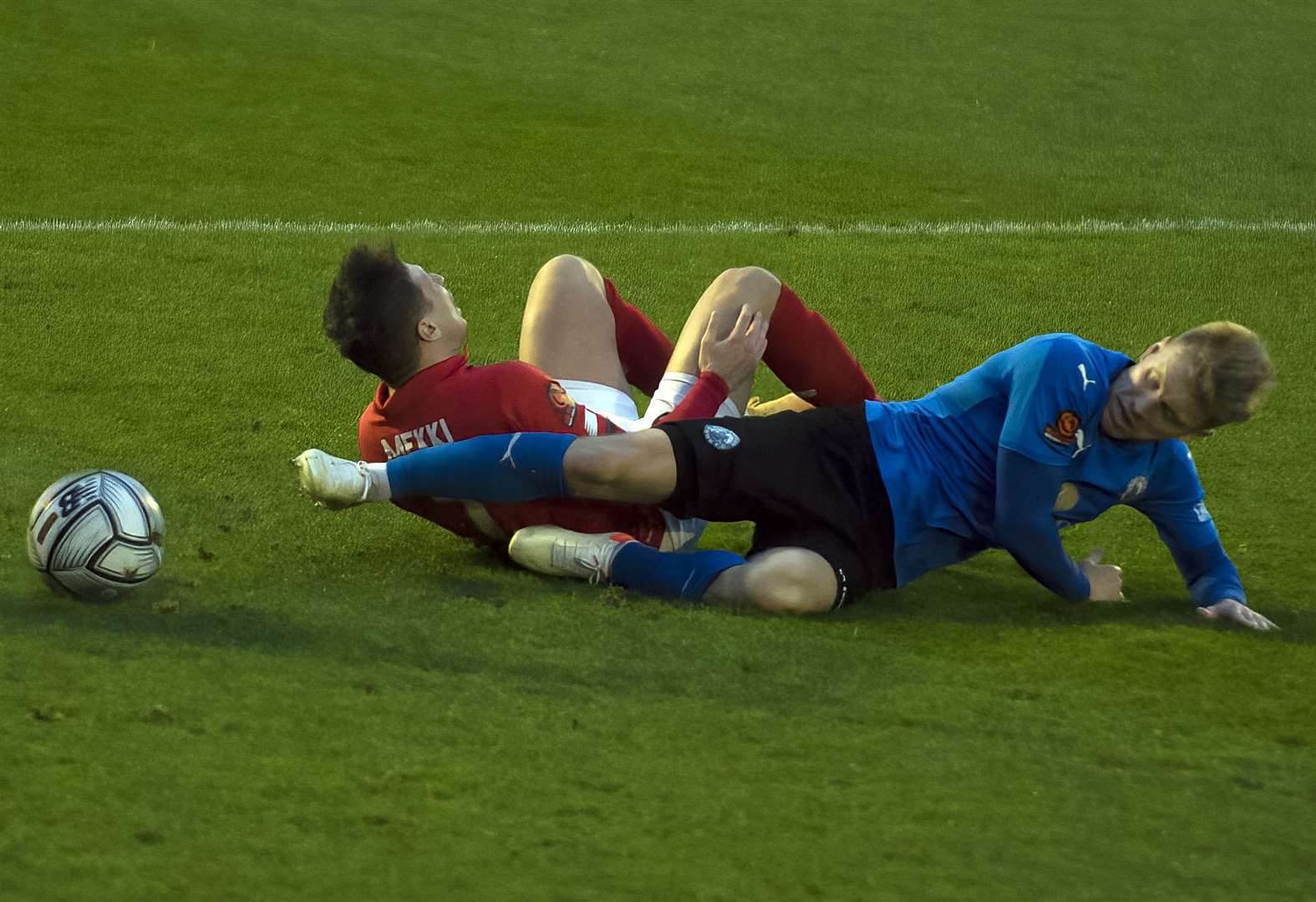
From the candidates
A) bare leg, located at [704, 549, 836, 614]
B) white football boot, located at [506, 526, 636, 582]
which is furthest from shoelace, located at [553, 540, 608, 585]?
bare leg, located at [704, 549, 836, 614]

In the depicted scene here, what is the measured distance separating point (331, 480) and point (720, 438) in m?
0.93

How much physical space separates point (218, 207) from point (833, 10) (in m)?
5.94

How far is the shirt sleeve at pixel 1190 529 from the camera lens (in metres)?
3.96

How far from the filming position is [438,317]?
13.4 feet

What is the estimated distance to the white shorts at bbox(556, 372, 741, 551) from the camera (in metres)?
4.23

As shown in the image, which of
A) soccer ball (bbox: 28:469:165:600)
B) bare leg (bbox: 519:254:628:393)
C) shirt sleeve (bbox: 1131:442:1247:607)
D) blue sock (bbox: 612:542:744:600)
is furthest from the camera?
bare leg (bbox: 519:254:628:393)

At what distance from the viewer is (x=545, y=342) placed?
4.53m

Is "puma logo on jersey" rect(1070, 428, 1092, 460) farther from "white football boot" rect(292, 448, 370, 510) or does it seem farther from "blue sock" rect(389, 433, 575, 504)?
"white football boot" rect(292, 448, 370, 510)

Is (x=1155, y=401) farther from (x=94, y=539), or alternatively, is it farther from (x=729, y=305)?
(x=94, y=539)

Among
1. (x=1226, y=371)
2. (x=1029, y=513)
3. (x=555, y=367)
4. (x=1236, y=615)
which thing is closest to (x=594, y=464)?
(x=555, y=367)

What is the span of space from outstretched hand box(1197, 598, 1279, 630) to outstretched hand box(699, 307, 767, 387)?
1287mm

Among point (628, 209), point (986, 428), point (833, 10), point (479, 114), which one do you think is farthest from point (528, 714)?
point (833, 10)

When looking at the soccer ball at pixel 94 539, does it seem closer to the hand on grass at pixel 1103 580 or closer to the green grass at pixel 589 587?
the green grass at pixel 589 587

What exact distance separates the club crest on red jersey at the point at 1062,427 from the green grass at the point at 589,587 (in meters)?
0.45
